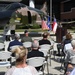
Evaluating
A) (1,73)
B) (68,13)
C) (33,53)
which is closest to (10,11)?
(1,73)

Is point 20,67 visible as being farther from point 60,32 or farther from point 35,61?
point 60,32

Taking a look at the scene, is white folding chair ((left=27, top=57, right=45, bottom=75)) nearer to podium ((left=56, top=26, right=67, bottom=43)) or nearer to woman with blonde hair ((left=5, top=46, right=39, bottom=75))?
woman with blonde hair ((left=5, top=46, right=39, bottom=75))

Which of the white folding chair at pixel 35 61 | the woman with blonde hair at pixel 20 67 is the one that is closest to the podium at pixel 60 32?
the white folding chair at pixel 35 61

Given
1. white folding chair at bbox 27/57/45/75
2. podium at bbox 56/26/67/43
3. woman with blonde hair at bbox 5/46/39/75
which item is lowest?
podium at bbox 56/26/67/43

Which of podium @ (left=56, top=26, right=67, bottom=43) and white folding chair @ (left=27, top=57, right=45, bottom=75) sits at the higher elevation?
white folding chair @ (left=27, top=57, right=45, bottom=75)

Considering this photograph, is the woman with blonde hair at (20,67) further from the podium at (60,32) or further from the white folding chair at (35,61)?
the podium at (60,32)

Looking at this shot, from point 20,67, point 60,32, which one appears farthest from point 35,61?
point 60,32

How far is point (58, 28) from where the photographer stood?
1777cm

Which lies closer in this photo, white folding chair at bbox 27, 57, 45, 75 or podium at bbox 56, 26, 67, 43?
white folding chair at bbox 27, 57, 45, 75

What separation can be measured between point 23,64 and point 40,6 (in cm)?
4855

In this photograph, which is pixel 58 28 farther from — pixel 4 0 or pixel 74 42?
pixel 4 0

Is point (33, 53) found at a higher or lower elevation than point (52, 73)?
higher

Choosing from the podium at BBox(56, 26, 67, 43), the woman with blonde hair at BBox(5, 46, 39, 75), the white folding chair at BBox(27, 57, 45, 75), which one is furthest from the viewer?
the podium at BBox(56, 26, 67, 43)

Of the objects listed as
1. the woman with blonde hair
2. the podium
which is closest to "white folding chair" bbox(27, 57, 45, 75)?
the woman with blonde hair
